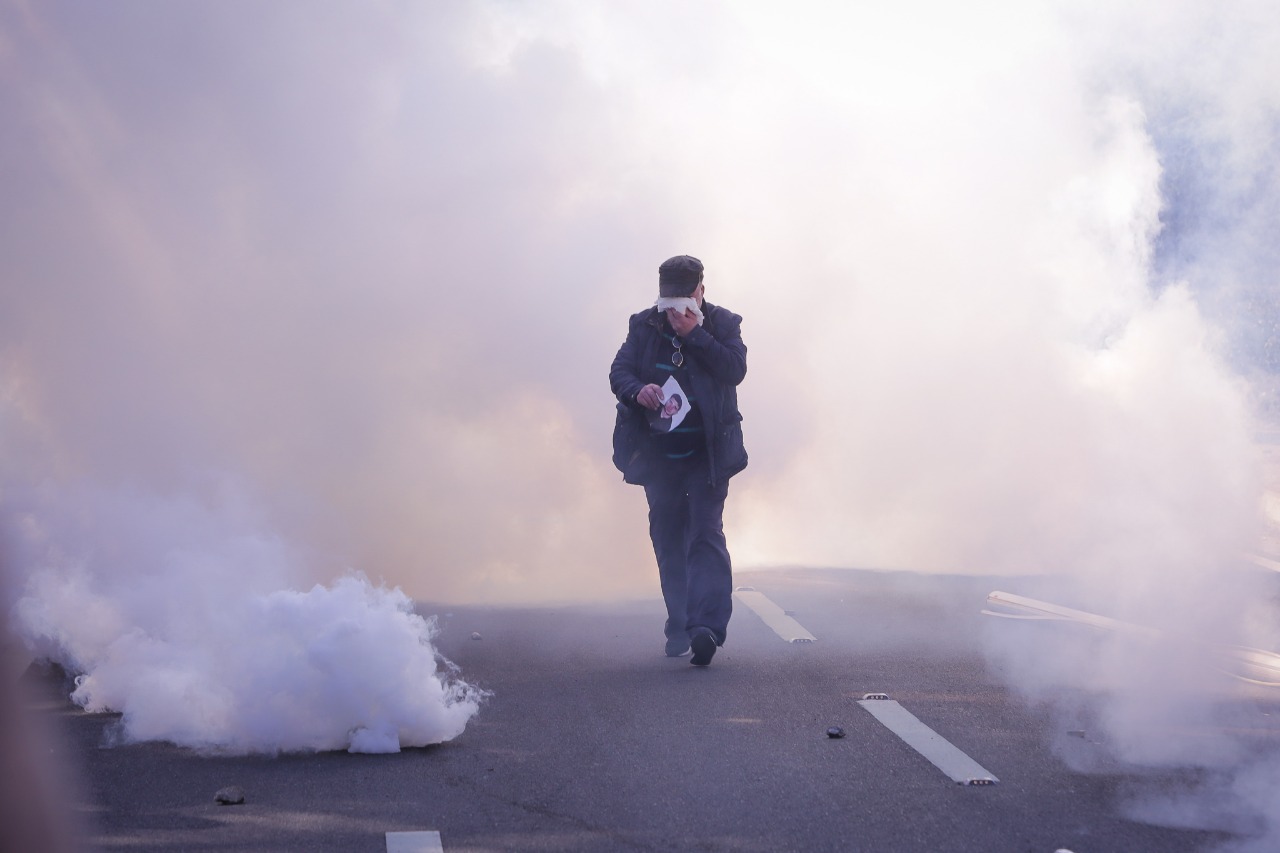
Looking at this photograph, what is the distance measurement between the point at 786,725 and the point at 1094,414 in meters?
7.36

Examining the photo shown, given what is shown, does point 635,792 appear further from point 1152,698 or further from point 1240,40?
point 1240,40

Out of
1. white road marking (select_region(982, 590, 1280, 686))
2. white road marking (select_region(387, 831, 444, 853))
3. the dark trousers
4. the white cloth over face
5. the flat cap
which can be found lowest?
white road marking (select_region(387, 831, 444, 853))

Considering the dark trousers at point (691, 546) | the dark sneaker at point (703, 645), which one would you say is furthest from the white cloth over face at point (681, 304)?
the dark sneaker at point (703, 645)

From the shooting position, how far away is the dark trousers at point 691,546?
648 centimetres

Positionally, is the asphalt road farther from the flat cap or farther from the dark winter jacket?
the flat cap

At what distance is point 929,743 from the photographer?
15.9 feet

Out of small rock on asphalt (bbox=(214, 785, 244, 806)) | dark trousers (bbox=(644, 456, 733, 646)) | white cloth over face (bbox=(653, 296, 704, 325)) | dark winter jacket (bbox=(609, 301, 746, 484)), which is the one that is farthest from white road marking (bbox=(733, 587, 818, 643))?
small rock on asphalt (bbox=(214, 785, 244, 806))

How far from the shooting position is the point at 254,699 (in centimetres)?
475

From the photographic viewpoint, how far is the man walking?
643cm

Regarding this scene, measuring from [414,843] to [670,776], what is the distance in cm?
92

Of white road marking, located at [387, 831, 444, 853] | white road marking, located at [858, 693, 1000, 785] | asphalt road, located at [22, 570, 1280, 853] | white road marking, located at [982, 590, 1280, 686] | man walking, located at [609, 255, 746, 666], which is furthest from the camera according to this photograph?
man walking, located at [609, 255, 746, 666]

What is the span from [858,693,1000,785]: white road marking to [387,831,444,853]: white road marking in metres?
1.46

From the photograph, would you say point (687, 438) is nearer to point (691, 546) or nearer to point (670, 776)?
point (691, 546)

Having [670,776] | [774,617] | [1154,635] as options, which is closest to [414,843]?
[670,776]
